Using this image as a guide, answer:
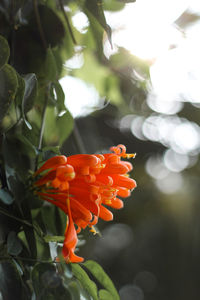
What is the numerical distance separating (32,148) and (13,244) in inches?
7.4

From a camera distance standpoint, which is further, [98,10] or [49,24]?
[49,24]

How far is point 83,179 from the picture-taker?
682 mm

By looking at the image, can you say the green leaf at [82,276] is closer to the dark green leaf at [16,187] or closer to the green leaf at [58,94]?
the dark green leaf at [16,187]

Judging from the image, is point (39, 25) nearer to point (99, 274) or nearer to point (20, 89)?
point (20, 89)

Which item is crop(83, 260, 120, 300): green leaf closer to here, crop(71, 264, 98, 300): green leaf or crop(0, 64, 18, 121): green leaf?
crop(71, 264, 98, 300): green leaf

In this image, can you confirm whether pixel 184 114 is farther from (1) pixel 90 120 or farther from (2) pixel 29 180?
(2) pixel 29 180

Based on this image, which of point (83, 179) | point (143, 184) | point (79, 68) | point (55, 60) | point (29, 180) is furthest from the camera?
point (143, 184)

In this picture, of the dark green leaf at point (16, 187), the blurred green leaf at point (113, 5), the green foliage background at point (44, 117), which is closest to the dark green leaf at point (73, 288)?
the green foliage background at point (44, 117)

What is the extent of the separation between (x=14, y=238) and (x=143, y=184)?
59.1 inches

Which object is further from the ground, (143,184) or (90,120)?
(90,120)

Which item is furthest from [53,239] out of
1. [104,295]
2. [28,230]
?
[104,295]

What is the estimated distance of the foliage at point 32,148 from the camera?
2.17ft

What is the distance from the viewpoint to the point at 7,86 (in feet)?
2.17

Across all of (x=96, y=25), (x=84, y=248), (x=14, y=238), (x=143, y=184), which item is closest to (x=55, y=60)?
(x=96, y=25)
